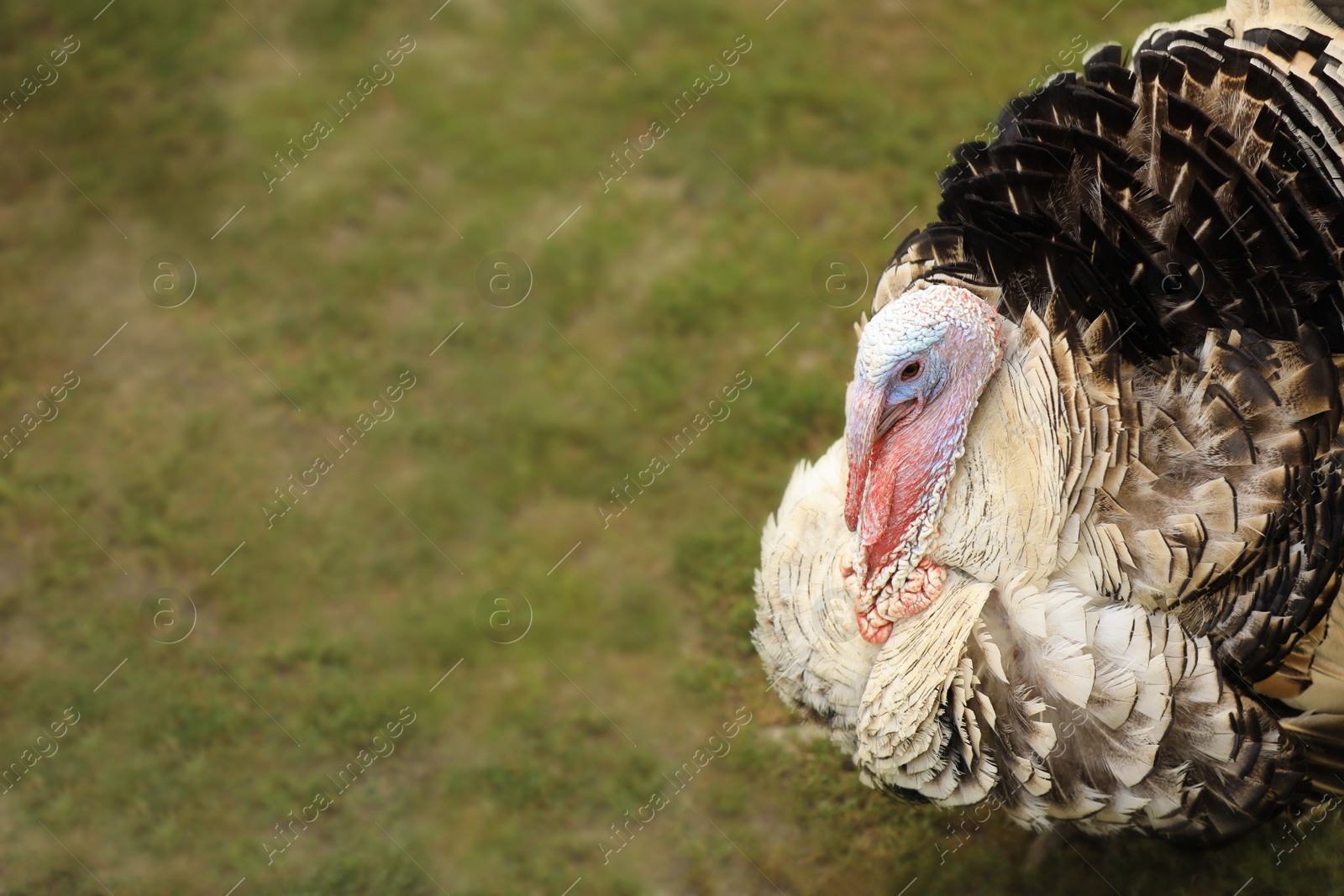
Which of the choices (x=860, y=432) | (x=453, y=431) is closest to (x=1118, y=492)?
(x=860, y=432)

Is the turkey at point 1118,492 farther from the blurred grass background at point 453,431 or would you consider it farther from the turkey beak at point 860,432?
the blurred grass background at point 453,431

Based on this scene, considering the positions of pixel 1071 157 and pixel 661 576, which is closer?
pixel 1071 157

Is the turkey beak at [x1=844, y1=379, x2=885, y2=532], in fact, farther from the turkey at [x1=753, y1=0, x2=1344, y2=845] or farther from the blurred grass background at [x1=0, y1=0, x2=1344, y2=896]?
the blurred grass background at [x1=0, y1=0, x2=1344, y2=896]

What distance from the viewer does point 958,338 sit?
3455 millimetres

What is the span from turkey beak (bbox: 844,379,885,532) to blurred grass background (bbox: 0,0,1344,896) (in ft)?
6.75

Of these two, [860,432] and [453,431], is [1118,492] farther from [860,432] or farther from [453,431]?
[453,431]

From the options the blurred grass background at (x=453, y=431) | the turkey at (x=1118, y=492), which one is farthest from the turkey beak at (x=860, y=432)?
the blurred grass background at (x=453, y=431)

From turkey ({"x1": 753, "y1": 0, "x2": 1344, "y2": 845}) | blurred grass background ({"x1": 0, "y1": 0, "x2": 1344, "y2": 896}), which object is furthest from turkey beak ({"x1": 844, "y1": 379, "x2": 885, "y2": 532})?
blurred grass background ({"x1": 0, "y1": 0, "x2": 1344, "y2": 896})

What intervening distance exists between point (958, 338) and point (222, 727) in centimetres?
439

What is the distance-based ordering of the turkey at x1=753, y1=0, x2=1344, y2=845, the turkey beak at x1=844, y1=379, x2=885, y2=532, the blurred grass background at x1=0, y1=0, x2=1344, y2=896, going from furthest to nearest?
the blurred grass background at x1=0, y1=0, x2=1344, y2=896 → the turkey beak at x1=844, y1=379, x2=885, y2=532 → the turkey at x1=753, y1=0, x2=1344, y2=845

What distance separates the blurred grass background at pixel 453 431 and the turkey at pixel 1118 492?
4.80 ft

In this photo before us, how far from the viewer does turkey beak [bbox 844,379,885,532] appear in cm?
354

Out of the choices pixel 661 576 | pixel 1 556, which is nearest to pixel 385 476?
pixel 661 576

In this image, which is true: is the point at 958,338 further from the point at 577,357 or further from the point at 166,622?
the point at 166,622
